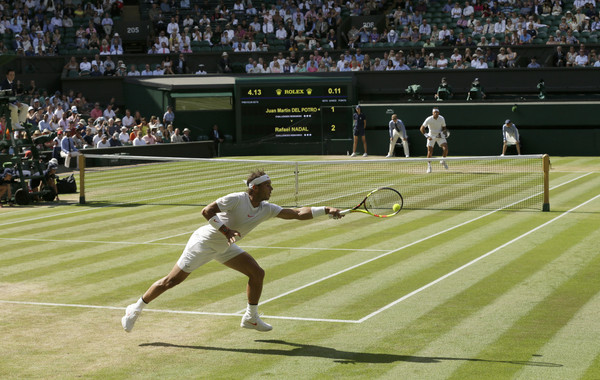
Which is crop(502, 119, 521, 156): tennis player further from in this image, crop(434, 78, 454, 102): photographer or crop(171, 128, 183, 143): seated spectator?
crop(171, 128, 183, 143): seated spectator

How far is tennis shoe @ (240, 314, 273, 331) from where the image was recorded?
411 inches

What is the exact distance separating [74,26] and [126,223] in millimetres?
28860

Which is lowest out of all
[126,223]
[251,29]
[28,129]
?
[126,223]

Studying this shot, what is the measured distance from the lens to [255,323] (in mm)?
10461

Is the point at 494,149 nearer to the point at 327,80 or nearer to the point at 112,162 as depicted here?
the point at 327,80

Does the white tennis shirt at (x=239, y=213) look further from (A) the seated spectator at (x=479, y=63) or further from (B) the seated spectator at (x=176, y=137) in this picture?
(A) the seated spectator at (x=479, y=63)

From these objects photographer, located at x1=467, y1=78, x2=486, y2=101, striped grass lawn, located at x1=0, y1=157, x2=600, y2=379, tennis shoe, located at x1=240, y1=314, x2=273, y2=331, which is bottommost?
striped grass lawn, located at x1=0, y1=157, x2=600, y2=379

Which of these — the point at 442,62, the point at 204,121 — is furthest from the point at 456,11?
the point at 204,121

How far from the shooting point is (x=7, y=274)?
575 inches

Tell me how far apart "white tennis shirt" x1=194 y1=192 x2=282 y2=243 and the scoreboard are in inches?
1231

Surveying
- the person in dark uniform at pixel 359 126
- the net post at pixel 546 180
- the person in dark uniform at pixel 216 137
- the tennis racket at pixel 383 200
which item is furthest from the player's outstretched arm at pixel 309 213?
the person in dark uniform at pixel 216 137

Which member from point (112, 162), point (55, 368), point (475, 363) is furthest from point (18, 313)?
point (112, 162)

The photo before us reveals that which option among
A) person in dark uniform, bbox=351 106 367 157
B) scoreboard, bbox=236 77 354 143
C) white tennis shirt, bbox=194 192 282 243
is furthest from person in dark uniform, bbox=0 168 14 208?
scoreboard, bbox=236 77 354 143

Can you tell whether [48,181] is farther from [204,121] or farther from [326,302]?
[204,121]
